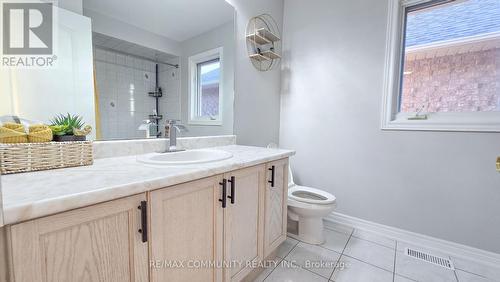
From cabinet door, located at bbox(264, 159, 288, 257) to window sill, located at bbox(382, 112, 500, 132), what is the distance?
108 cm

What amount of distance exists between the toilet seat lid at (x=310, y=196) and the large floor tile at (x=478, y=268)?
3.17 ft

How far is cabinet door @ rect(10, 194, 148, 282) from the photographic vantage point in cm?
52

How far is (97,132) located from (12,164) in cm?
39

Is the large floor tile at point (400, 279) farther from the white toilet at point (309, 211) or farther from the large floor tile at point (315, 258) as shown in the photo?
the white toilet at point (309, 211)

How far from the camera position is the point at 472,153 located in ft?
5.10

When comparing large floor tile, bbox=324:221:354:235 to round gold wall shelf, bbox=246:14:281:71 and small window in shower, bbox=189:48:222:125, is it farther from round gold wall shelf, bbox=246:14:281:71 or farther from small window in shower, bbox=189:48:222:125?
round gold wall shelf, bbox=246:14:281:71

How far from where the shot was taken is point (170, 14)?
1394mm

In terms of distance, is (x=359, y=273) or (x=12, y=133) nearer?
(x=12, y=133)

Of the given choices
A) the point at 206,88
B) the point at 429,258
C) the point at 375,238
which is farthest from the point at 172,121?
the point at 429,258

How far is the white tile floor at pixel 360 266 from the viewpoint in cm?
141

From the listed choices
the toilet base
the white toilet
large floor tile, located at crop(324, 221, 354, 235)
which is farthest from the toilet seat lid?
A: large floor tile, located at crop(324, 221, 354, 235)

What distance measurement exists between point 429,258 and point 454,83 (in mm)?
1368

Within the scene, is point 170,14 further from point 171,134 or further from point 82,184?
point 82,184

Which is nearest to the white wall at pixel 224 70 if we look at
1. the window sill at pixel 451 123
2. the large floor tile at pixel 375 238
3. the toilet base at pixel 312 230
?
the toilet base at pixel 312 230
